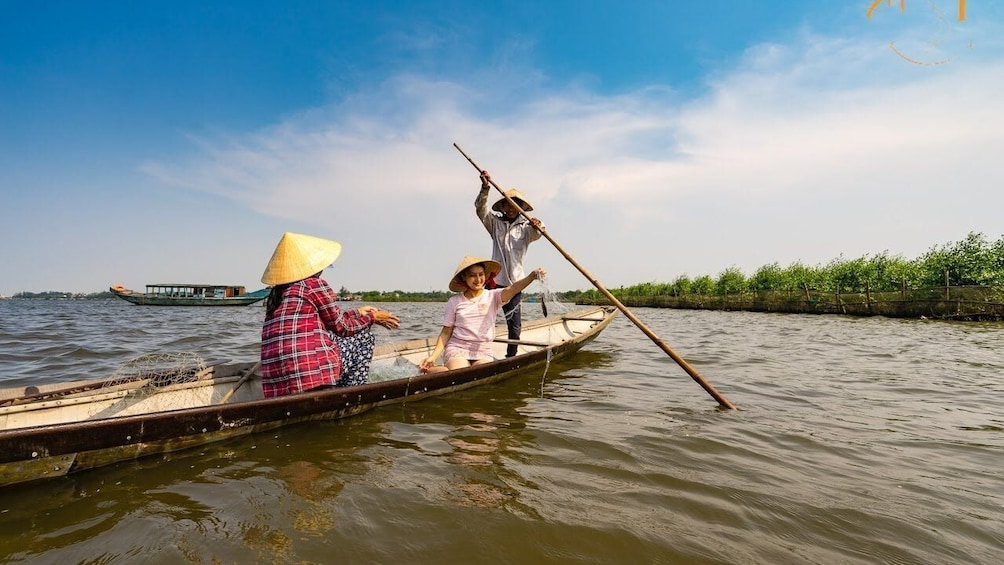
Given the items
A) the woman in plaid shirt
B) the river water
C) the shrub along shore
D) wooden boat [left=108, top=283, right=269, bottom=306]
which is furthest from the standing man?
wooden boat [left=108, top=283, right=269, bottom=306]

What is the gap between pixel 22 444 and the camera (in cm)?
211

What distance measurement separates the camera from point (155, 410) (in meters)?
3.34

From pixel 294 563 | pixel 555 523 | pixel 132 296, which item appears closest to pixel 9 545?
pixel 294 563

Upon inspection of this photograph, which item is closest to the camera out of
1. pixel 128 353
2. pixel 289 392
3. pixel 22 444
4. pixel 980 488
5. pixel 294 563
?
pixel 294 563

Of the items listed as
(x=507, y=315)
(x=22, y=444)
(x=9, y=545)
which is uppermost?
(x=507, y=315)

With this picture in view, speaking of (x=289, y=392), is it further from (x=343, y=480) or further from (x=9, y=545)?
(x=9, y=545)

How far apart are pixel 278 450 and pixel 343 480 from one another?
2.39 ft

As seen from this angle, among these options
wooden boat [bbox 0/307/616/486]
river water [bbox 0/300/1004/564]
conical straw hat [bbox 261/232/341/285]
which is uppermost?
conical straw hat [bbox 261/232/341/285]

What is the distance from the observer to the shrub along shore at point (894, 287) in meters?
15.7

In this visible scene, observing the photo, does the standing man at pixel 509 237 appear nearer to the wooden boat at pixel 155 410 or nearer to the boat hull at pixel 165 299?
the wooden boat at pixel 155 410

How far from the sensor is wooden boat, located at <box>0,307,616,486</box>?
7.31ft

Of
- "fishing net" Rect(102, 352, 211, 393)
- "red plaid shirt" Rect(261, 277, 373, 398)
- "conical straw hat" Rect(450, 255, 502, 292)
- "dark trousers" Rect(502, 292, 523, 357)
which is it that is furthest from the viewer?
"dark trousers" Rect(502, 292, 523, 357)

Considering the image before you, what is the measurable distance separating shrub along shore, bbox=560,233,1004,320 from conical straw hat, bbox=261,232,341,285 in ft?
36.8

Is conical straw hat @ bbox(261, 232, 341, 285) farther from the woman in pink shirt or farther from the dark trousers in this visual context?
Result: the dark trousers
